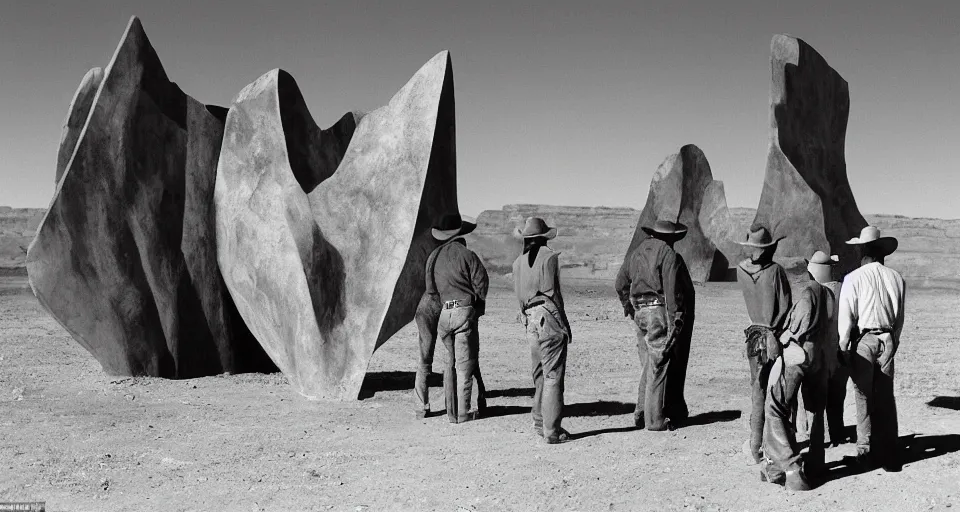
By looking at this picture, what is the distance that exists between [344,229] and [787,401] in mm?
5589

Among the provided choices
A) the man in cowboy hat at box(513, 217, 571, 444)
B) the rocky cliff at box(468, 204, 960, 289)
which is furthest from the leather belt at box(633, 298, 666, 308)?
the rocky cliff at box(468, 204, 960, 289)

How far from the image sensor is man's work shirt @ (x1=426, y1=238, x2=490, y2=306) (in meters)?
8.76

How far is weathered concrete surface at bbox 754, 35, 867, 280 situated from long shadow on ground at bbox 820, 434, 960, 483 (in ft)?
46.4

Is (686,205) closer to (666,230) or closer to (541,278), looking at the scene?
(666,230)

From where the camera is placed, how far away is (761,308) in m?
6.77

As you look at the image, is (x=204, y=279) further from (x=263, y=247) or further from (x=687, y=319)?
(x=687, y=319)

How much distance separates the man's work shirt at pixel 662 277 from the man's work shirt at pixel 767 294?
119 centimetres

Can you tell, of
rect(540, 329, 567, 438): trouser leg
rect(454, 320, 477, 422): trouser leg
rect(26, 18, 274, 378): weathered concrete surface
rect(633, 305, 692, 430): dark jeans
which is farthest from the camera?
rect(26, 18, 274, 378): weathered concrete surface

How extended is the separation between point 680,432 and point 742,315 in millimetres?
11552

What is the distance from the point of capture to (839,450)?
7.52 m

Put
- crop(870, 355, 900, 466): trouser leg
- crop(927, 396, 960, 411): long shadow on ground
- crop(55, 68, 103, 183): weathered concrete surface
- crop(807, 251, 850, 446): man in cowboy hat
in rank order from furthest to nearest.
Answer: crop(55, 68, 103, 183): weathered concrete surface → crop(927, 396, 960, 411): long shadow on ground → crop(870, 355, 900, 466): trouser leg → crop(807, 251, 850, 446): man in cowboy hat

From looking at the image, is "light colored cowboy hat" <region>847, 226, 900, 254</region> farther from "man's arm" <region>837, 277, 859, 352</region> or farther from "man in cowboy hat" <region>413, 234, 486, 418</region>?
"man in cowboy hat" <region>413, 234, 486, 418</region>

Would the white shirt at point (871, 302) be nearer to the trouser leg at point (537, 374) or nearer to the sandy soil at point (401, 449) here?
the sandy soil at point (401, 449)

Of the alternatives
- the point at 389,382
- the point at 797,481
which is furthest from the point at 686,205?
the point at 797,481
